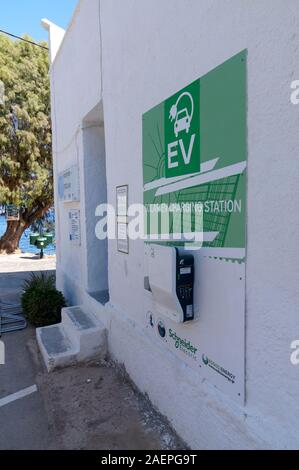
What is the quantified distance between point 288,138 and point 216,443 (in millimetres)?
1880

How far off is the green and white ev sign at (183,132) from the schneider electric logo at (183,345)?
1224 mm

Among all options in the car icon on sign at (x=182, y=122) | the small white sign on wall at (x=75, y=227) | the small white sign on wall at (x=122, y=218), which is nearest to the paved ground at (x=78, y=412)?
the small white sign on wall at (x=122, y=218)

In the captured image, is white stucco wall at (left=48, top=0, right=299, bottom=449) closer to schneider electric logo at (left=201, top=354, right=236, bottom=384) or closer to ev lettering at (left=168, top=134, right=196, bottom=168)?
schneider electric logo at (left=201, top=354, right=236, bottom=384)

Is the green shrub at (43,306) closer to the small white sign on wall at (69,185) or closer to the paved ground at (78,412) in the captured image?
the paved ground at (78,412)

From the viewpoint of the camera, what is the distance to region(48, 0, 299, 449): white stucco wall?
1696 mm

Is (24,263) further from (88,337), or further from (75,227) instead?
(88,337)

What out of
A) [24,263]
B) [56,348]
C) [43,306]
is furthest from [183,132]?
[24,263]

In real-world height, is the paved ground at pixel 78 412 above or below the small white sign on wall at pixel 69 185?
below

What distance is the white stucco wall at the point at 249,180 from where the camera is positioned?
1.70 metres

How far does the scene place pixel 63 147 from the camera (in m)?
6.37

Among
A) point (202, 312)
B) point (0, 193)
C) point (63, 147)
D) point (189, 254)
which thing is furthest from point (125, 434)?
point (0, 193)

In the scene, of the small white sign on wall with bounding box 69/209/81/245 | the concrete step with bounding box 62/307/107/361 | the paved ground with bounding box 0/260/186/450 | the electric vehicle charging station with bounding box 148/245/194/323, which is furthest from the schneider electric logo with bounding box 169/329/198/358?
the small white sign on wall with bounding box 69/209/81/245

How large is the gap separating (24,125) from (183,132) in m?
12.2

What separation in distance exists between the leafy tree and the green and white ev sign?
11.5 metres
